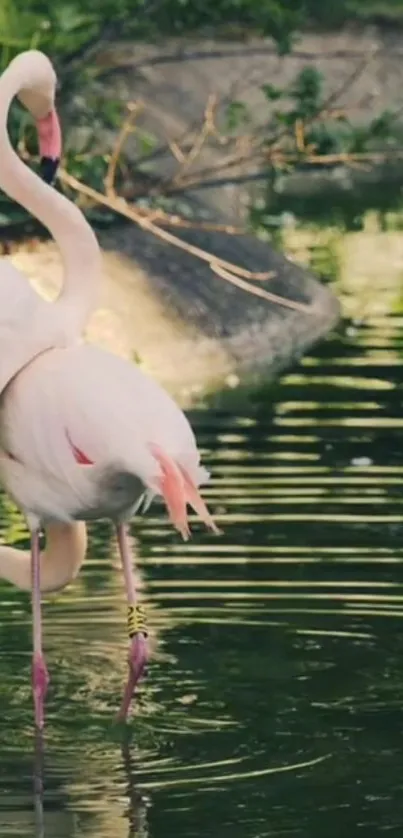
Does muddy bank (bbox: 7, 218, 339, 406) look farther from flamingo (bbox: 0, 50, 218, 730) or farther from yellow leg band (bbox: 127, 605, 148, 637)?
yellow leg band (bbox: 127, 605, 148, 637)

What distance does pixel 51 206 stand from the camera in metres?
7.38

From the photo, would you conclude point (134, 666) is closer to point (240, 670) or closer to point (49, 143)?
point (240, 670)

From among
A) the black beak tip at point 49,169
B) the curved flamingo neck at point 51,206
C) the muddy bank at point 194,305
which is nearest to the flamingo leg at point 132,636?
the curved flamingo neck at point 51,206

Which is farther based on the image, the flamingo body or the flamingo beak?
the flamingo beak

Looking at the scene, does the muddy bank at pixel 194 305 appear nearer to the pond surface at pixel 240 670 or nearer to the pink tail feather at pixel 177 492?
the pond surface at pixel 240 670

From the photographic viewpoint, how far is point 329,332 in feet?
49.1

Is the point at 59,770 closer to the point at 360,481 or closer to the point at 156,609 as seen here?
the point at 156,609

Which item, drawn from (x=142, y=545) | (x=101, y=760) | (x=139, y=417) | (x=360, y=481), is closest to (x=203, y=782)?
(x=101, y=760)

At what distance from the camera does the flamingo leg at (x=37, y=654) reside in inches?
262

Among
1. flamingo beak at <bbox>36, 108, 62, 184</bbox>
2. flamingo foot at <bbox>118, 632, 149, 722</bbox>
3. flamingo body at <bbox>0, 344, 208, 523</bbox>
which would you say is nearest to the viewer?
flamingo body at <bbox>0, 344, 208, 523</bbox>

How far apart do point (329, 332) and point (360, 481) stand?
492 centimetres

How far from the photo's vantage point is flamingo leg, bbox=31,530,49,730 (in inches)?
262

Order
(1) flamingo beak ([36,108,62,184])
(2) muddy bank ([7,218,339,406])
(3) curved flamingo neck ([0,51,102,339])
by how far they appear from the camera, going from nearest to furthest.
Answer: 1. (3) curved flamingo neck ([0,51,102,339])
2. (1) flamingo beak ([36,108,62,184])
3. (2) muddy bank ([7,218,339,406])

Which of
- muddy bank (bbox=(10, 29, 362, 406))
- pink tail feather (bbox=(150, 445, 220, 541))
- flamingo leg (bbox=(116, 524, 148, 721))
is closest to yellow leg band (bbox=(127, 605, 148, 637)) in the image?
flamingo leg (bbox=(116, 524, 148, 721))
